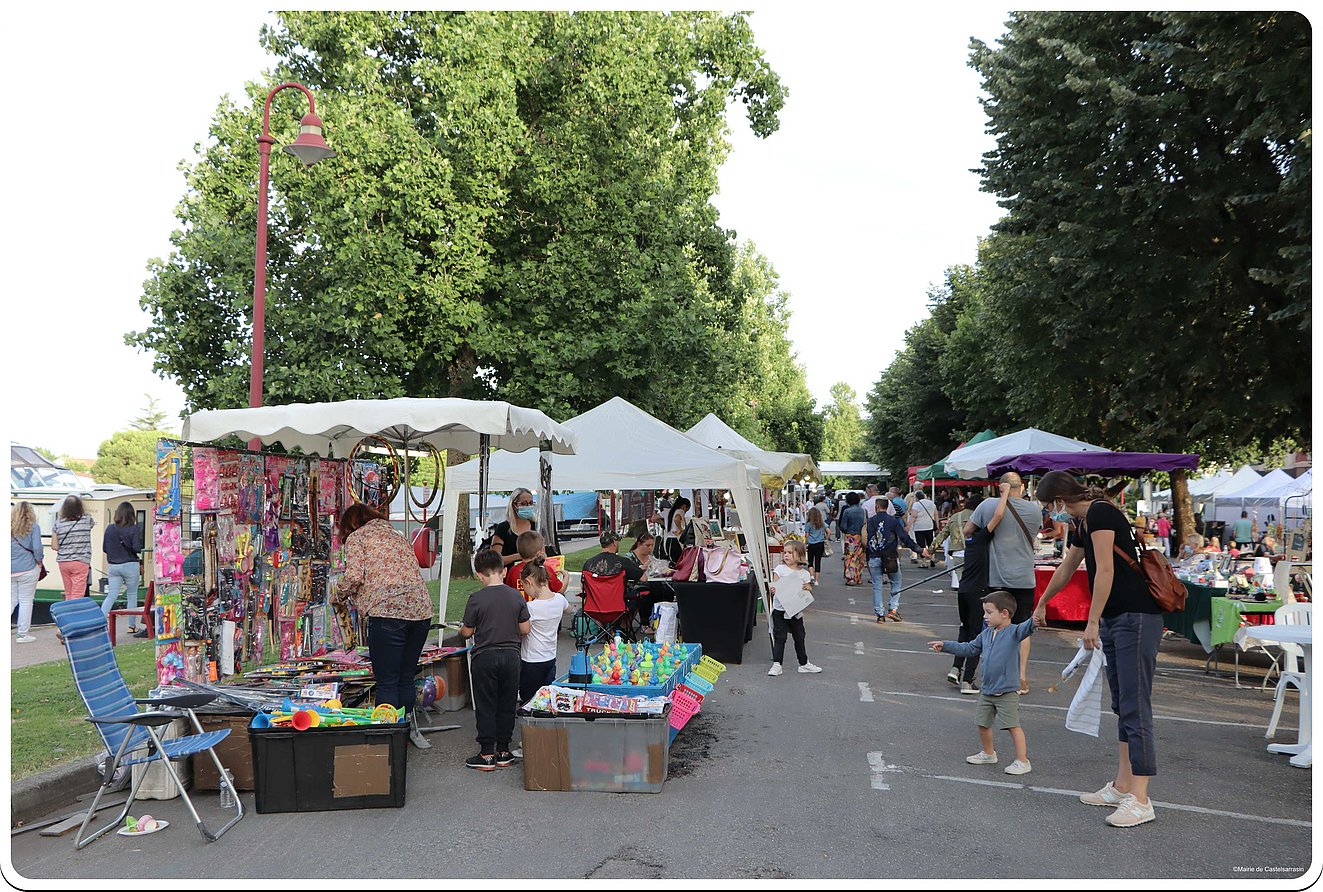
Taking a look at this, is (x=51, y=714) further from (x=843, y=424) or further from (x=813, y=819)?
(x=843, y=424)

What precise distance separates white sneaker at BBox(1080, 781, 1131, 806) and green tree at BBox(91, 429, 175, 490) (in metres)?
71.1

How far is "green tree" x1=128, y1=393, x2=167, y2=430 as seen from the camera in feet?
426

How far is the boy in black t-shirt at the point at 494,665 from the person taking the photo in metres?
6.71

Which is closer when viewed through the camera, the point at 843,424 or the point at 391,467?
the point at 391,467

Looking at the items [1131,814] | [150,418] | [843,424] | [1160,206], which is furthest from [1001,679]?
[150,418]

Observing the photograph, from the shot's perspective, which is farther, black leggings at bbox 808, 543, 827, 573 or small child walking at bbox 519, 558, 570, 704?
black leggings at bbox 808, 543, 827, 573

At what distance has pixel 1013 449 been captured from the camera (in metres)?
16.0

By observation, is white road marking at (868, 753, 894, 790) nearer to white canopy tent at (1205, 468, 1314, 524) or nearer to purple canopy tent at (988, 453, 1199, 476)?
purple canopy tent at (988, 453, 1199, 476)

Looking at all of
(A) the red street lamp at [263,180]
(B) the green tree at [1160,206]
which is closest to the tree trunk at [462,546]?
(A) the red street lamp at [263,180]

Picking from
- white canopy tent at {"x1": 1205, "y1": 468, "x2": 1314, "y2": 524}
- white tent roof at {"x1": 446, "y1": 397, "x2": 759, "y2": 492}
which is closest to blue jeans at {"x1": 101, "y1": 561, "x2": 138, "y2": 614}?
white tent roof at {"x1": 446, "y1": 397, "x2": 759, "y2": 492}

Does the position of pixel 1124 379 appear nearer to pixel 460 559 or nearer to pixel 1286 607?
pixel 1286 607

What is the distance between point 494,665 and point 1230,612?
25.4 feet

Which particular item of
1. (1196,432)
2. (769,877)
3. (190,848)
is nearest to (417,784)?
(190,848)

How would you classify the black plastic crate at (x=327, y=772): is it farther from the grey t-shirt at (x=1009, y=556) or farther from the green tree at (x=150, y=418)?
the green tree at (x=150, y=418)
